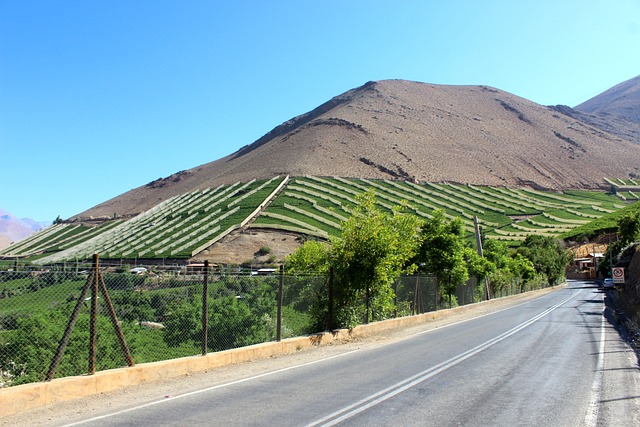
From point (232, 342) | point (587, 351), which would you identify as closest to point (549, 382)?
point (587, 351)

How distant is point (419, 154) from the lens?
148500 mm

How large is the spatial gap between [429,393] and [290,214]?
88.6 m

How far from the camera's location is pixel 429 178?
137 meters

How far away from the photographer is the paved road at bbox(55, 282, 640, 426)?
689cm

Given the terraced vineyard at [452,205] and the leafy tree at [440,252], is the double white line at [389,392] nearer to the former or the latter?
the leafy tree at [440,252]

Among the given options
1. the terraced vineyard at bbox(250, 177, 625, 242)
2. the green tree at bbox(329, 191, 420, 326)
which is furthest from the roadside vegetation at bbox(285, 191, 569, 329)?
the terraced vineyard at bbox(250, 177, 625, 242)

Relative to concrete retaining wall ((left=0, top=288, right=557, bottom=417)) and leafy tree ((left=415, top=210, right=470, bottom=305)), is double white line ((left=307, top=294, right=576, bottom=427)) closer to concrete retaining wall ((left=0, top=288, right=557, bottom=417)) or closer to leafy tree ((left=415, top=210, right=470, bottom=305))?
concrete retaining wall ((left=0, top=288, right=557, bottom=417))

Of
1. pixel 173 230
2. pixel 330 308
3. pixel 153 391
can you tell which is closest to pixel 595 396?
pixel 153 391

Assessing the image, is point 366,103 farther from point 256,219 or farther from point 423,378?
point 423,378

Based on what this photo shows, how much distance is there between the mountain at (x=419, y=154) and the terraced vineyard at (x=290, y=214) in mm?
8328

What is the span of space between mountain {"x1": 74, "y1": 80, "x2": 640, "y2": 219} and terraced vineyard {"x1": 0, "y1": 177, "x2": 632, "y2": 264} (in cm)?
833

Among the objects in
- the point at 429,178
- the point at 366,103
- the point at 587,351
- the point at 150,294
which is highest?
the point at 366,103

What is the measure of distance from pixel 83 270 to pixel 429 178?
436 feet

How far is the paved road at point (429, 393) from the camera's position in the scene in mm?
6895
